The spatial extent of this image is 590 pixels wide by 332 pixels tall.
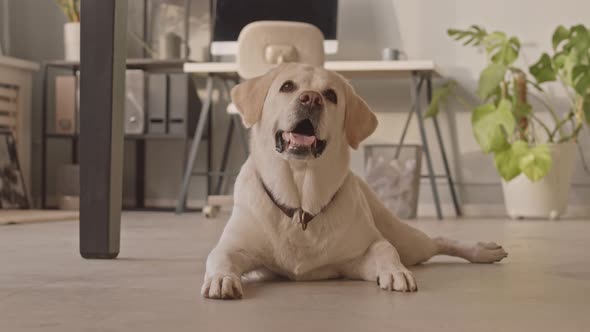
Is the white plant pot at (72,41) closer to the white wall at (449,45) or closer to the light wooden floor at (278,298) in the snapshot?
the white wall at (449,45)

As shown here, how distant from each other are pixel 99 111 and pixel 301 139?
0.65 m

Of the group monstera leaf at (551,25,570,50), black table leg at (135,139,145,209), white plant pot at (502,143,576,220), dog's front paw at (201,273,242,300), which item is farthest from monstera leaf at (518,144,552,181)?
dog's front paw at (201,273,242,300)

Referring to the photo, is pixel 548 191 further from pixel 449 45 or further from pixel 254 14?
pixel 254 14

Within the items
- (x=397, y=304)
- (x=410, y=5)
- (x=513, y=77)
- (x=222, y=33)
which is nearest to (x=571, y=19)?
(x=513, y=77)

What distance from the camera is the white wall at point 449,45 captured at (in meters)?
5.23

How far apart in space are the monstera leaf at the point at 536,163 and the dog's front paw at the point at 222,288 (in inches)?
129

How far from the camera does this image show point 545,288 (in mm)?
1757

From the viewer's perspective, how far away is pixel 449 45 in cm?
535

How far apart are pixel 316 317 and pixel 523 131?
379 cm

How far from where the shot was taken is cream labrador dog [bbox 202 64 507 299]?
1798mm

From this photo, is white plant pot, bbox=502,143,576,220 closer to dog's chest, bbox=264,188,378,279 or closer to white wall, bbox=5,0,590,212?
white wall, bbox=5,0,590,212

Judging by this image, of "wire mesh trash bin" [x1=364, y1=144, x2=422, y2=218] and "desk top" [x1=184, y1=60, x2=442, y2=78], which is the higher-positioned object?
"desk top" [x1=184, y1=60, x2=442, y2=78]

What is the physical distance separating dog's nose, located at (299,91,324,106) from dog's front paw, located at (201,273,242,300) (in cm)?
42

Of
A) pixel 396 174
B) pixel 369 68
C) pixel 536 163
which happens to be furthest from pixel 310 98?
pixel 396 174
